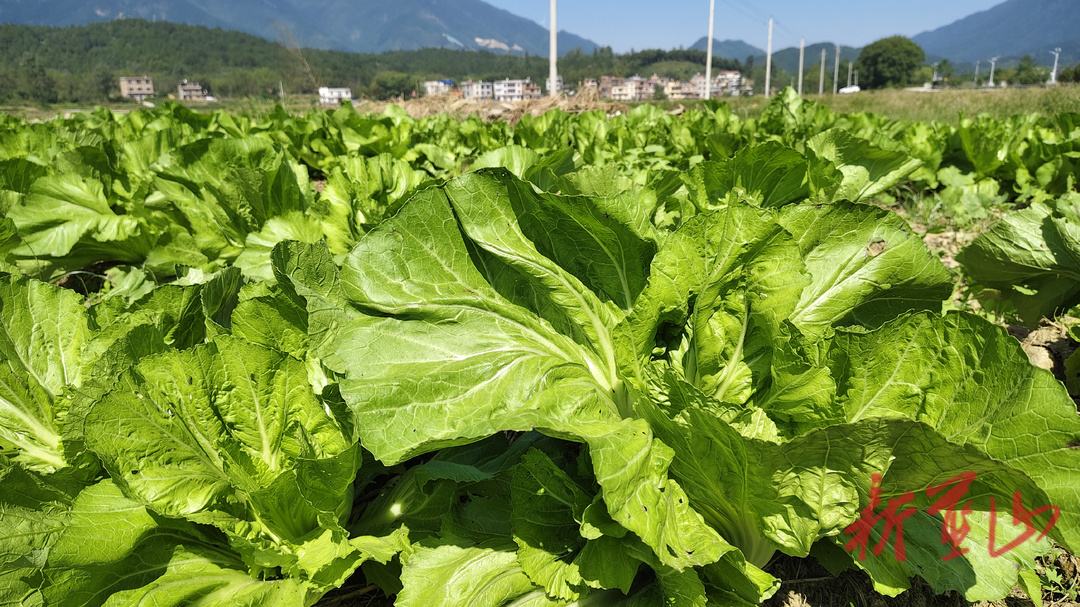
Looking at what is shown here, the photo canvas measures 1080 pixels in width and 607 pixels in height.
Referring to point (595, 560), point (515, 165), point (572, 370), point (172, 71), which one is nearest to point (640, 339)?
point (572, 370)

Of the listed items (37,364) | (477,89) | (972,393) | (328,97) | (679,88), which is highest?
(679,88)

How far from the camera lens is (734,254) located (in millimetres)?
1819

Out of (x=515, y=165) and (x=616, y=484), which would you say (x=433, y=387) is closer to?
(x=616, y=484)

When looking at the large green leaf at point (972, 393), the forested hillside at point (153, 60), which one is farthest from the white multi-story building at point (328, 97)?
the large green leaf at point (972, 393)

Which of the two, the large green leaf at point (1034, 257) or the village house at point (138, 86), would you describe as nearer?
the large green leaf at point (1034, 257)

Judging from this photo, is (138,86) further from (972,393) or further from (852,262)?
(972,393)

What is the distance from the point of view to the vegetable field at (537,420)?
5.15ft

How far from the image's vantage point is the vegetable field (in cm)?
157

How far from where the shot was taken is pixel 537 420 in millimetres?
1547

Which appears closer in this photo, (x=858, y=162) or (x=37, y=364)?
(x=37, y=364)

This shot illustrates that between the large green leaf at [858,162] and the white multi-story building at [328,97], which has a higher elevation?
the white multi-story building at [328,97]

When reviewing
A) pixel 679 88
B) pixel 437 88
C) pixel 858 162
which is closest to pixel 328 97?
pixel 437 88

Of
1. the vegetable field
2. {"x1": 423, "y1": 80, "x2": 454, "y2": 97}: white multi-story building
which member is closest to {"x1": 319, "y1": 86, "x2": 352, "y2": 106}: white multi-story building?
{"x1": 423, "y1": 80, "x2": 454, "y2": 97}: white multi-story building

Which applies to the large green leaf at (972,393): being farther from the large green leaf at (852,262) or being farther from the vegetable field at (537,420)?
the large green leaf at (852,262)
